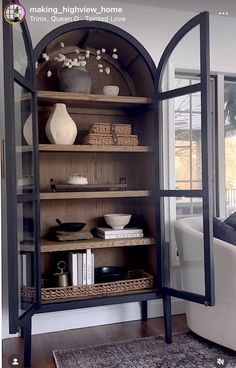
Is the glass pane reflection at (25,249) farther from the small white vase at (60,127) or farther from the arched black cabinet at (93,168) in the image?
the small white vase at (60,127)

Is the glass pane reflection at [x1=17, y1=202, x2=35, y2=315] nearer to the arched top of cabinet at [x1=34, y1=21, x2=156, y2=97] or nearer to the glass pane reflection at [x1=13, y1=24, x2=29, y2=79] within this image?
the glass pane reflection at [x1=13, y1=24, x2=29, y2=79]

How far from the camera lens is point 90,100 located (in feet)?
7.60

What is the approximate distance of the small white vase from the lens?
2.31m

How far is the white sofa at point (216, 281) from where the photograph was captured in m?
2.06

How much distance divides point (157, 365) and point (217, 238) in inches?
31.6

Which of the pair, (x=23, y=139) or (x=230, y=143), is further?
(x=230, y=143)

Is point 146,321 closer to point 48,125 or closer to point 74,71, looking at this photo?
point 48,125

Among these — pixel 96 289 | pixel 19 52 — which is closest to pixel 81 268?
pixel 96 289

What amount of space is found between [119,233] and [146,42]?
1.46 m

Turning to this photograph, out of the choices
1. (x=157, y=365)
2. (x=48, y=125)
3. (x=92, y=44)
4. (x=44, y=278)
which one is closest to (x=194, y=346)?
(x=157, y=365)

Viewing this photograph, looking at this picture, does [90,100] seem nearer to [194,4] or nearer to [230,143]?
[194,4]

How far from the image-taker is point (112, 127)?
95.4 inches

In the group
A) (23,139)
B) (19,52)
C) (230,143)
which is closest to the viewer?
(19,52)

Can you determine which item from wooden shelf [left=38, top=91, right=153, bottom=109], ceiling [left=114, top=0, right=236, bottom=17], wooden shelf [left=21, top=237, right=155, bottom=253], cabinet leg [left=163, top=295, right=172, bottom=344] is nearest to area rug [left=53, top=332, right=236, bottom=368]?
cabinet leg [left=163, top=295, right=172, bottom=344]
